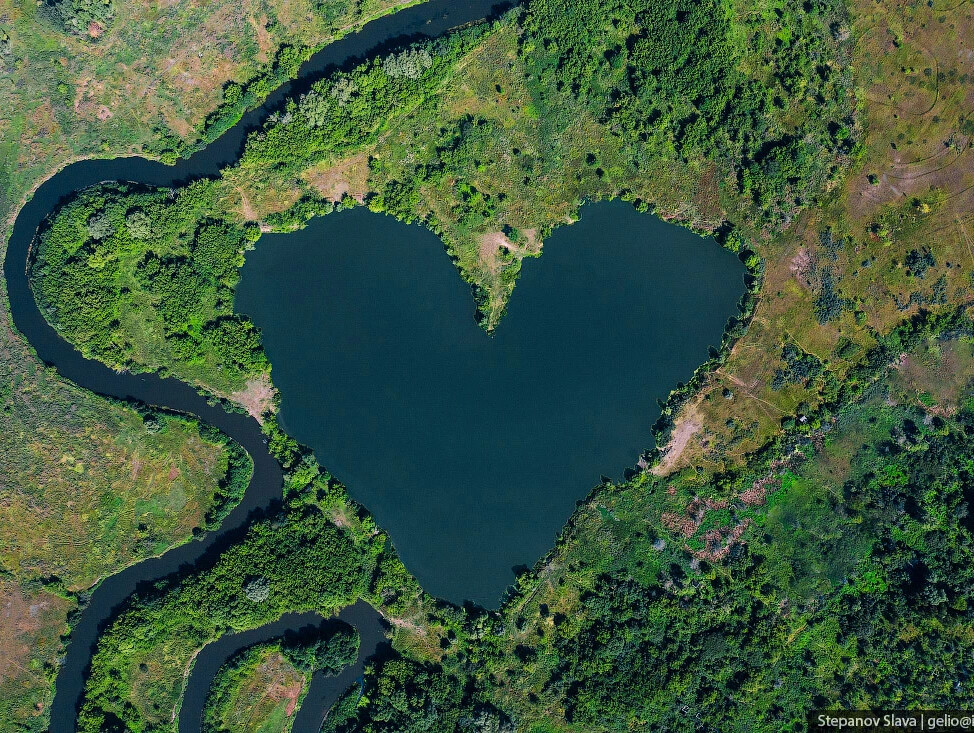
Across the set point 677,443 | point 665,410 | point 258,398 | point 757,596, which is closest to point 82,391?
point 258,398

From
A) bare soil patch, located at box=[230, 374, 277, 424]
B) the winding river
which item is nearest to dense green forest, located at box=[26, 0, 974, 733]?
bare soil patch, located at box=[230, 374, 277, 424]

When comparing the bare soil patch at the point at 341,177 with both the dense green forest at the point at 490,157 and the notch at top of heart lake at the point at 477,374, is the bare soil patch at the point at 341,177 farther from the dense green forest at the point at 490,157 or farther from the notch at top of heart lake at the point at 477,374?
the notch at top of heart lake at the point at 477,374

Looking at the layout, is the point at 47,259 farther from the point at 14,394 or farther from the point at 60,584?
the point at 60,584

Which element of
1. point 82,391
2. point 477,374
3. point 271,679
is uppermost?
point 477,374

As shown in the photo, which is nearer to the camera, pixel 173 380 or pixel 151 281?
pixel 151 281

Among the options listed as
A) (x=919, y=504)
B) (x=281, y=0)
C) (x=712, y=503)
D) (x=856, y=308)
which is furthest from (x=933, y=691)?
(x=281, y=0)

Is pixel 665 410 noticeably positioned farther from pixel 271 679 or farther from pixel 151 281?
pixel 151 281

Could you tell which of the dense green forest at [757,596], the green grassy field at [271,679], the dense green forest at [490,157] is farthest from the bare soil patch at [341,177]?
the green grassy field at [271,679]
